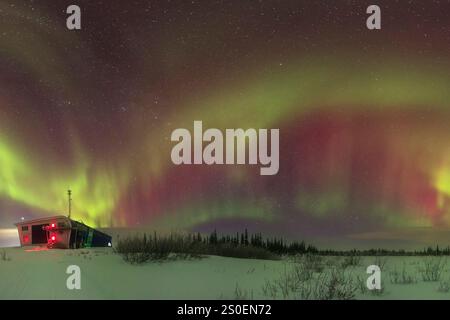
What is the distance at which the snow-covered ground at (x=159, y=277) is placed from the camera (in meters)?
11.6

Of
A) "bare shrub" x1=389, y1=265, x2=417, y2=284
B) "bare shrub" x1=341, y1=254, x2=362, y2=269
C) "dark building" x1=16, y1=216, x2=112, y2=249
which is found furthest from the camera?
"dark building" x1=16, y1=216, x2=112, y2=249

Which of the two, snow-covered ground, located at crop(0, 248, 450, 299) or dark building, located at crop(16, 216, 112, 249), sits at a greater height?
dark building, located at crop(16, 216, 112, 249)

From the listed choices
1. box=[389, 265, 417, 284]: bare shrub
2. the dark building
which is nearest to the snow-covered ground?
box=[389, 265, 417, 284]: bare shrub

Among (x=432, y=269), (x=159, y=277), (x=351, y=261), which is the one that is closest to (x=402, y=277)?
(x=432, y=269)

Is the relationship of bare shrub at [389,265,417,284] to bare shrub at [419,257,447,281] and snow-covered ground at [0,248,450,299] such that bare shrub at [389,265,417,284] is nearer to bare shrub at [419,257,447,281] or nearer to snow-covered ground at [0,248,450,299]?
snow-covered ground at [0,248,450,299]

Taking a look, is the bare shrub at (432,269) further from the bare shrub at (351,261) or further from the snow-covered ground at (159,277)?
the bare shrub at (351,261)

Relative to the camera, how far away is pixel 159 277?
12672mm

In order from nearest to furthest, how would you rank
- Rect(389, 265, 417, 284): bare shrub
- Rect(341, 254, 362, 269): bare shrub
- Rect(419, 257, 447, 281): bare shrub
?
Rect(389, 265, 417, 284): bare shrub, Rect(419, 257, 447, 281): bare shrub, Rect(341, 254, 362, 269): bare shrub

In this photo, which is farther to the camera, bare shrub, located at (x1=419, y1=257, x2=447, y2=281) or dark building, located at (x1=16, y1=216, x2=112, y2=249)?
dark building, located at (x1=16, y1=216, x2=112, y2=249)

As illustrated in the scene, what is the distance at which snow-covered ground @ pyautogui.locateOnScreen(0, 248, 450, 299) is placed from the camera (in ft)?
38.1

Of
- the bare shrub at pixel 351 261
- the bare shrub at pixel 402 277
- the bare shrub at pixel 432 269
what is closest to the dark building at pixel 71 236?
the bare shrub at pixel 351 261

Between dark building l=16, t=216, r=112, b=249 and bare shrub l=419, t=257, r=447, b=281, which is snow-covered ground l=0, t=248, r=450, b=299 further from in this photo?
dark building l=16, t=216, r=112, b=249

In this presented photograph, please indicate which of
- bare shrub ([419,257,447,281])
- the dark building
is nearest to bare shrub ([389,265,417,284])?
bare shrub ([419,257,447,281])

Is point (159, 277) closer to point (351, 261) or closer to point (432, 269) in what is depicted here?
point (351, 261)
